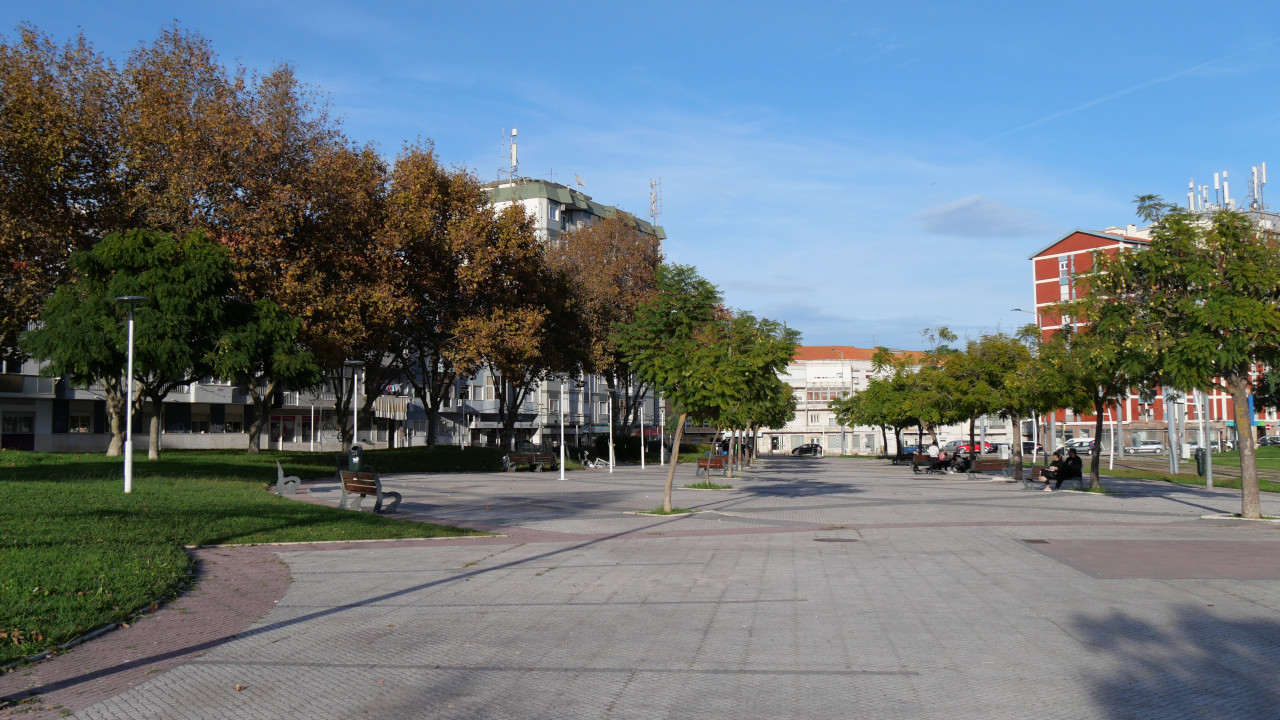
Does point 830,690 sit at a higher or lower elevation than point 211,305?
lower

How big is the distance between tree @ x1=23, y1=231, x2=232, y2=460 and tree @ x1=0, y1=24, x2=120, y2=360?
2.73m

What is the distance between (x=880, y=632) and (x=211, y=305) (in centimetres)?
2264

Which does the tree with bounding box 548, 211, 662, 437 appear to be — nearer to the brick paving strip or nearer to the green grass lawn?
the green grass lawn

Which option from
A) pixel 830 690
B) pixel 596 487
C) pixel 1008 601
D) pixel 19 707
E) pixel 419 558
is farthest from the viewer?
pixel 596 487

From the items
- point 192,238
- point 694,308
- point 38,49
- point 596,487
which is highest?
point 38,49

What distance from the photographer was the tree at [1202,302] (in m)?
17.5

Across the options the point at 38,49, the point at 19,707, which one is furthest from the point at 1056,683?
the point at 38,49

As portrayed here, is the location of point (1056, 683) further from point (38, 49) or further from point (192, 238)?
point (38, 49)

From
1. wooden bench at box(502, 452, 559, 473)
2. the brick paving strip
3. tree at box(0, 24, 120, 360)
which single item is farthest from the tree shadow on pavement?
wooden bench at box(502, 452, 559, 473)

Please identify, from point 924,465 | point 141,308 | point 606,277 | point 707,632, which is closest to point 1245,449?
point 707,632

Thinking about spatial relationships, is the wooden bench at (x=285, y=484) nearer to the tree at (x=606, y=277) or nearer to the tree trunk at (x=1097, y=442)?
the tree trunk at (x=1097, y=442)

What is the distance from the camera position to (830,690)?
6.06 metres

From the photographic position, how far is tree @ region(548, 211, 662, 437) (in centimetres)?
4784

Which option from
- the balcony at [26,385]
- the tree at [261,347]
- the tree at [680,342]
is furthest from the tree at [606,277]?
the balcony at [26,385]
